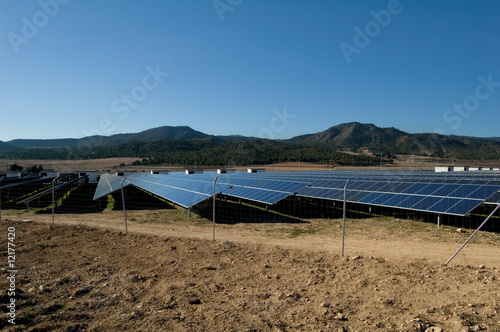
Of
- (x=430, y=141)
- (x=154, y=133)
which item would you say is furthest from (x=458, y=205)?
(x=154, y=133)

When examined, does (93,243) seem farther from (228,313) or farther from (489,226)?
(489,226)

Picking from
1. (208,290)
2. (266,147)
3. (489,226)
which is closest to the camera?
(208,290)

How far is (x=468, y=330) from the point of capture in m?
4.77

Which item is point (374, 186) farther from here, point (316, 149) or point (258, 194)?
point (316, 149)

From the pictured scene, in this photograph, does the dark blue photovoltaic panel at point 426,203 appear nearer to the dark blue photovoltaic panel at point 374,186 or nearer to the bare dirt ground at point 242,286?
the bare dirt ground at point 242,286

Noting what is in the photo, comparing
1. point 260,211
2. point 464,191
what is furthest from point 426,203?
point 260,211

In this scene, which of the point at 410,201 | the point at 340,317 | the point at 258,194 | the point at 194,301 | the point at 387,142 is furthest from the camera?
the point at 387,142

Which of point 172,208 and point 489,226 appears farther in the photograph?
point 172,208

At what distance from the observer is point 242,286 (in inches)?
270

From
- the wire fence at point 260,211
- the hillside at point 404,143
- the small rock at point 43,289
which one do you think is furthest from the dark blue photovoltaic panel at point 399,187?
the hillside at point 404,143

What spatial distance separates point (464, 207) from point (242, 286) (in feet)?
37.3

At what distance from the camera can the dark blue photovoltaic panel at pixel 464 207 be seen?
1280 centimetres

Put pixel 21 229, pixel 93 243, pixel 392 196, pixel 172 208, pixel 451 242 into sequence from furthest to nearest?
pixel 172 208, pixel 392 196, pixel 21 229, pixel 451 242, pixel 93 243

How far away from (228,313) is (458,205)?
12.6 m
